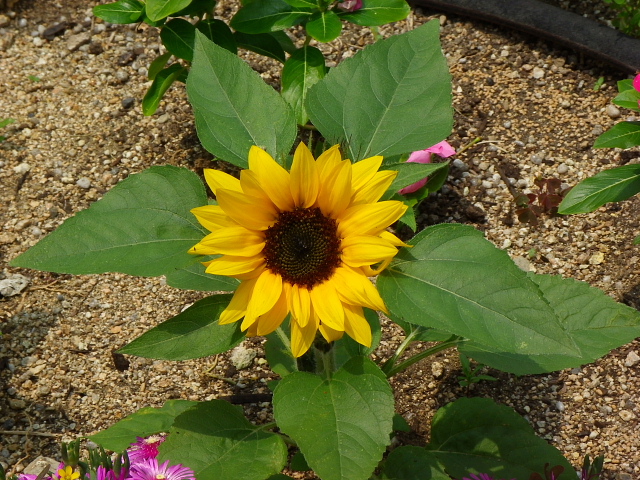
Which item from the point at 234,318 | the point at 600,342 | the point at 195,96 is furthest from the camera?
the point at 600,342

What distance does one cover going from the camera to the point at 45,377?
2.28m

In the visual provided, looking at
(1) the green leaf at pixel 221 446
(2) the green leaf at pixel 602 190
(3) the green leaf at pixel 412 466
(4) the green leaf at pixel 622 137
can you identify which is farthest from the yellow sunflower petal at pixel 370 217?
(4) the green leaf at pixel 622 137

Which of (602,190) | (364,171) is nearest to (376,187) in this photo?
(364,171)

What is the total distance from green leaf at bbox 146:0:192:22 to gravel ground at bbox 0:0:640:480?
595 millimetres

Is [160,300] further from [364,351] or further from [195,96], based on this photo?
[195,96]

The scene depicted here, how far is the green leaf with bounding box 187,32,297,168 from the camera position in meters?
1.43

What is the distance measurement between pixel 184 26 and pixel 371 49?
115 cm

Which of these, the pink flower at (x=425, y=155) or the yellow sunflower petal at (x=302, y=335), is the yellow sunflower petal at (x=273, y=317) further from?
the pink flower at (x=425, y=155)

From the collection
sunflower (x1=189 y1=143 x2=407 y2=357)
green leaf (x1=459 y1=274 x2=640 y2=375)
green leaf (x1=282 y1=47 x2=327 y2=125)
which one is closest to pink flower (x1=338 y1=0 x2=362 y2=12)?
green leaf (x1=282 y1=47 x2=327 y2=125)

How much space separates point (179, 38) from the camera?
2.43 m

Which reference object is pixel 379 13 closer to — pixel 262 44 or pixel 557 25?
pixel 262 44

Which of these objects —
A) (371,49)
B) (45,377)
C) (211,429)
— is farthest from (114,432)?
(371,49)

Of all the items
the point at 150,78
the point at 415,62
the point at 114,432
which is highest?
the point at 415,62

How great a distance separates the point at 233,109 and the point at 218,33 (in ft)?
3.71
